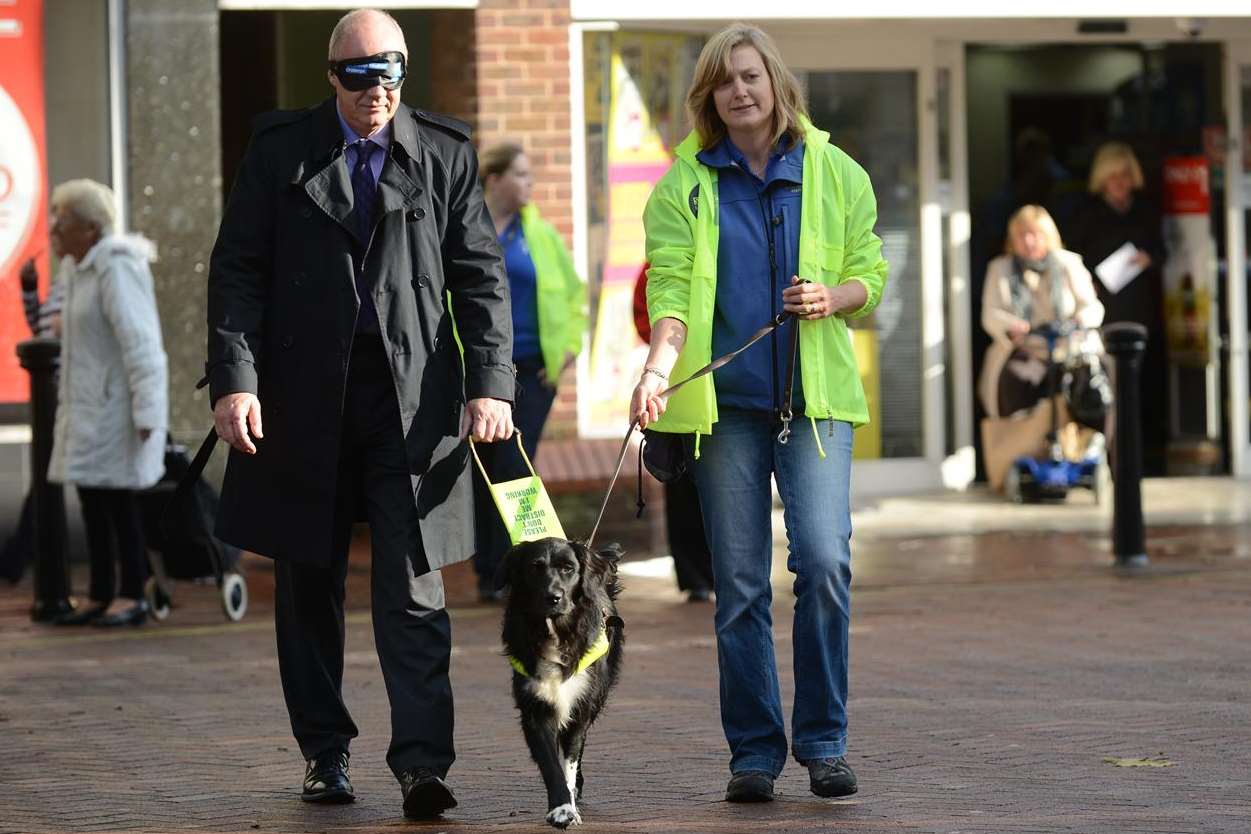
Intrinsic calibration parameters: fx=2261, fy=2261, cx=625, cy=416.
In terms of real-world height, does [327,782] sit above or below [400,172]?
below

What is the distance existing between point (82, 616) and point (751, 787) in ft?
16.3

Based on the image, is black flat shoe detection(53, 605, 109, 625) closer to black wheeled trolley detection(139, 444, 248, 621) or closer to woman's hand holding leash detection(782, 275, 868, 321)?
black wheeled trolley detection(139, 444, 248, 621)

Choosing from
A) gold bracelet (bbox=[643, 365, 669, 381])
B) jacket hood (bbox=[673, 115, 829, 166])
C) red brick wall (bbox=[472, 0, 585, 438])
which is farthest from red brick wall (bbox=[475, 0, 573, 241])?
gold bracelet (bbox=[643, 365, 669, 381])

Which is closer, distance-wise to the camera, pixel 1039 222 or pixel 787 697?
pixel 787 697

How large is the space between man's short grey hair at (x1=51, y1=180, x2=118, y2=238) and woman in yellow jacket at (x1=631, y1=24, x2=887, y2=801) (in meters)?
4.44

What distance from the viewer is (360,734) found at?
729 cm

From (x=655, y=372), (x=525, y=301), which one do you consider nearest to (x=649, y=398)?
(x=655, y=372)

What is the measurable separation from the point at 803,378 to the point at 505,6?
22.0ft

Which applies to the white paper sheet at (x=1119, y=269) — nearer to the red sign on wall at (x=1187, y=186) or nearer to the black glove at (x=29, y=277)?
the red sign on wall at (x=1187, y=186)

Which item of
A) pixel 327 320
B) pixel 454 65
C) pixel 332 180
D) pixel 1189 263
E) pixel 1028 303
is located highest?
pixel 454 65

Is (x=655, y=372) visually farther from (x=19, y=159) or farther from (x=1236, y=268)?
(x=1236, y=268)

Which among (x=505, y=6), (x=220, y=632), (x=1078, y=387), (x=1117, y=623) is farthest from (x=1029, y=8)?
(x=220, y=632)

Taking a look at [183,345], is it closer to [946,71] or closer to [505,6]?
[505,6]

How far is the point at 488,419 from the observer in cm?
585
